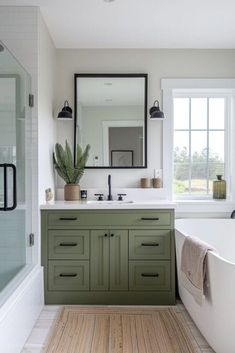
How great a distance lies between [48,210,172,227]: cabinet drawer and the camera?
3.10 m

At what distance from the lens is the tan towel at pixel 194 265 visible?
7.68ft

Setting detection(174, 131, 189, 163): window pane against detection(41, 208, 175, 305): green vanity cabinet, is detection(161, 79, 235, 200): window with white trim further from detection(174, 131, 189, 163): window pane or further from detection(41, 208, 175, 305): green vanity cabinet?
detection(41, 208, 175, 305): green vanity cabinet

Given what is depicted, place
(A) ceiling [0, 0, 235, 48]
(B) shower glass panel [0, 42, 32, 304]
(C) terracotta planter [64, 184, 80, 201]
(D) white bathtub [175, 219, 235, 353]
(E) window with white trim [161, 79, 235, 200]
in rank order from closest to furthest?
(D) white bathtub [175, 219, 235, 353], (B) shower glass panel [0, 42, 32, 304], (A) ceiling [0, 0, 235, 48], (C) terracotta planter [64, 184, 80, 201], (E) window with white trim [161, 79, 235, 200]

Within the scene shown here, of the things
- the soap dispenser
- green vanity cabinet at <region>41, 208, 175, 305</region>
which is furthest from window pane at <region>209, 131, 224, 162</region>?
green vanity cabinet at <region>41, 208, 175, 305</region>

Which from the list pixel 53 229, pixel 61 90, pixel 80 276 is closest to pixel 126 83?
pixel 61 90

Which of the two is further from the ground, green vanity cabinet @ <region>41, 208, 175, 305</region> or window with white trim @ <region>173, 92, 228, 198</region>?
window with white trim @ <region>173, 92, 228, 198</region>

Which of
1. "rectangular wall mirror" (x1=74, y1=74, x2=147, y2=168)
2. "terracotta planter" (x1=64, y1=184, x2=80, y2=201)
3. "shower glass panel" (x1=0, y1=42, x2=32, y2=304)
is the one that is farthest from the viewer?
"rectangular wall mirror" (x1=74, y1=74, x2=147, y2=168)

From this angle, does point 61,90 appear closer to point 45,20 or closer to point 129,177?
point 45,20

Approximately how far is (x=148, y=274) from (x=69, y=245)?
0.74 meters

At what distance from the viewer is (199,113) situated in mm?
3859

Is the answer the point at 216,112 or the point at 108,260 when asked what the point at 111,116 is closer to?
the point at 216,112

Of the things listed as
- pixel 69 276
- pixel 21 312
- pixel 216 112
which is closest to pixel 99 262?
pixel 69 276

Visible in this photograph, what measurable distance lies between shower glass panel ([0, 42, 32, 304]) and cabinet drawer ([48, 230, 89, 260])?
0.22 meters

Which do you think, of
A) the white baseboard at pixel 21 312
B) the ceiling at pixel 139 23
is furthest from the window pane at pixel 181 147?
the white baseboard at pixel 21 312
